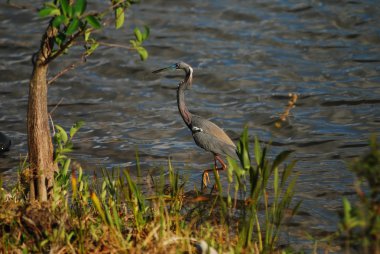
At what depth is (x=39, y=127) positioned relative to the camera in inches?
222

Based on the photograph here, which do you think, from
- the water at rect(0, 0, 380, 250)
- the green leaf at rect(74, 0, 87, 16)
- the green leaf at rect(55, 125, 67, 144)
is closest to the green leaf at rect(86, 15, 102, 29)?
→ the green leaf at rect(74, 0, 87, 16)

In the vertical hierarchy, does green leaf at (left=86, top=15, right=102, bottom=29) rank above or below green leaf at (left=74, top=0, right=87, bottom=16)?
below

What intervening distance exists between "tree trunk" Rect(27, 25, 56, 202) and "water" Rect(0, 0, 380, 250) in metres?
1.88

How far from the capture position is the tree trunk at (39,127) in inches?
217

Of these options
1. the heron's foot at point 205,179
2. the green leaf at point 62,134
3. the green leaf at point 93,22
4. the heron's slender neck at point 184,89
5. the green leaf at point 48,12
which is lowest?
the heron's foot at point 205,179

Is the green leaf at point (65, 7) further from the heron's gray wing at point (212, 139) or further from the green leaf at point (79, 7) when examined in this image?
the heron's gray wing at point (212, 139)

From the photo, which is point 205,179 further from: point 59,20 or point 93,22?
point 59,20

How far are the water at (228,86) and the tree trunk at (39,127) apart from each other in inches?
73.9

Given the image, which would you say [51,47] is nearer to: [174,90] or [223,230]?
[223,230]

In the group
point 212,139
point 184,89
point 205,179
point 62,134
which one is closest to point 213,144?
point 212,139

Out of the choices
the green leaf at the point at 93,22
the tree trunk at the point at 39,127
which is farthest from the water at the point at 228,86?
the green leaf at the point at 93,22

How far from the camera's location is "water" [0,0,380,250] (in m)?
8.97

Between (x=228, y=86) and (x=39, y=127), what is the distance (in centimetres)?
595

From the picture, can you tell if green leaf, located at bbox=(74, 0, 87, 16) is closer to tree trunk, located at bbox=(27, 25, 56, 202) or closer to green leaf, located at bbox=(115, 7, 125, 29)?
green leaf, located at bbox=(115, 7, 125, 29)
